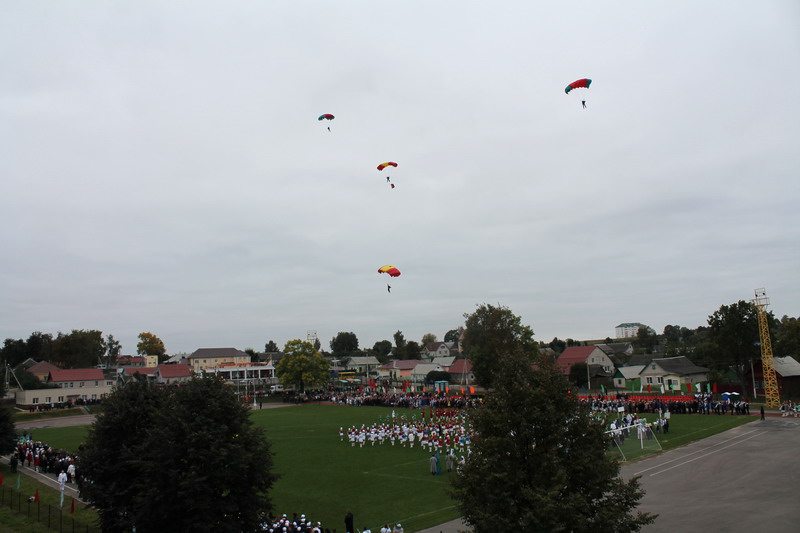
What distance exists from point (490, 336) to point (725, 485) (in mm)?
43960

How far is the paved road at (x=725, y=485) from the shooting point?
15.9 metres

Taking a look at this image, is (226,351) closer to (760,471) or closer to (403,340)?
(403,340)

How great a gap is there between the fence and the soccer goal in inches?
909

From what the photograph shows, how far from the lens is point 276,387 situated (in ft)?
325

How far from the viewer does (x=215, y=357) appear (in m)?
122

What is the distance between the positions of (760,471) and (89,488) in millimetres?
24694

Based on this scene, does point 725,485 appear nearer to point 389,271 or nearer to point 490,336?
point 389,271

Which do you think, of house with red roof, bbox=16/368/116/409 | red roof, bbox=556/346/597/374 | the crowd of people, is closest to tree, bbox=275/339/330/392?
house with red roof, bbox=16/368/116/409

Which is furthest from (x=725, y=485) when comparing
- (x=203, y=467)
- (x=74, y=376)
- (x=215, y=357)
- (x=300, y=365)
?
(x=215, y=357)

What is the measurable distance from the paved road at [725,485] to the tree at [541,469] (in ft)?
13.1

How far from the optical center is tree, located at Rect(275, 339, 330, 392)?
77.7 metres

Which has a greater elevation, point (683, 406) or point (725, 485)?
point (725, 485)

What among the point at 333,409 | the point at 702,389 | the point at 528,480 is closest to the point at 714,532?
the point at 528,480

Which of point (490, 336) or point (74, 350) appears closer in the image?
point (490, 336)
